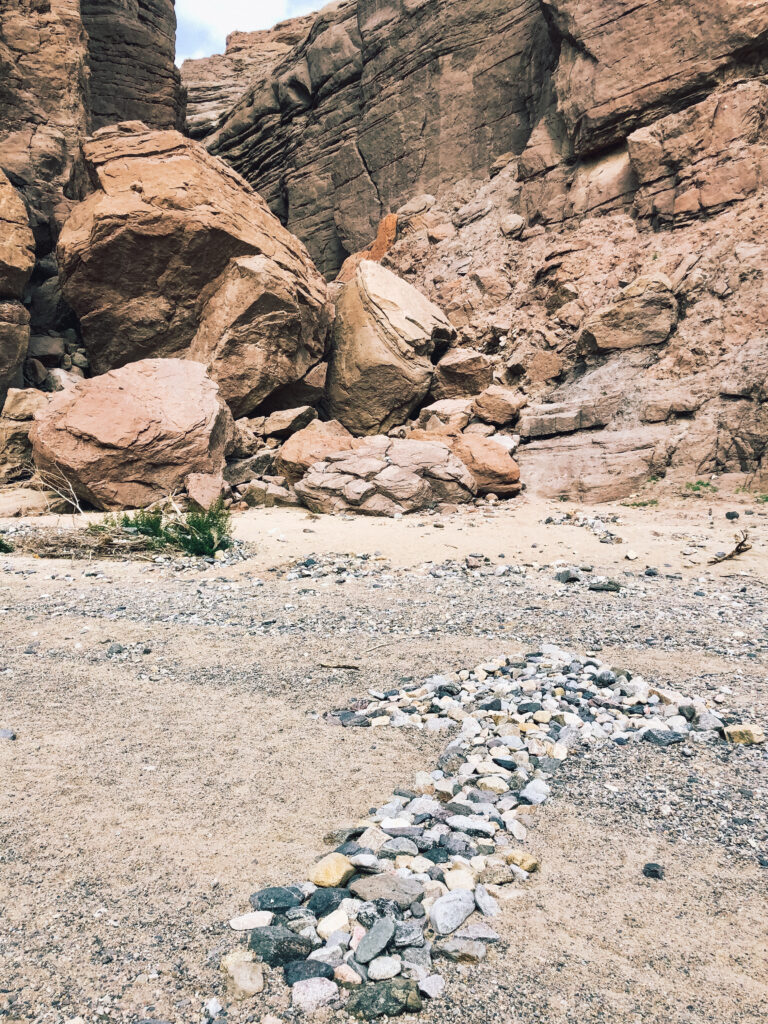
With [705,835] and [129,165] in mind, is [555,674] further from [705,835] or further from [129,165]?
[129,165]

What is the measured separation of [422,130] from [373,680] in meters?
18.7

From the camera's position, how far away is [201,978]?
161 cm

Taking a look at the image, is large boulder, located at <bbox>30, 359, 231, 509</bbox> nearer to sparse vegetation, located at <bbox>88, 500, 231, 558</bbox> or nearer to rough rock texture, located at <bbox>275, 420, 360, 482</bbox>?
rough rock texture, located at <bbox>275, 420, 360, 482</bbox>

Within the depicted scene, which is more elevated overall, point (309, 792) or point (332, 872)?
point (332, 872)

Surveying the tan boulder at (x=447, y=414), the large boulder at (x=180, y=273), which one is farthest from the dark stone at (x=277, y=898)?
the large boulder at (x=180, y=273)

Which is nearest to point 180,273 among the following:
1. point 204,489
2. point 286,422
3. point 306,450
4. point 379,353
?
point 286,422

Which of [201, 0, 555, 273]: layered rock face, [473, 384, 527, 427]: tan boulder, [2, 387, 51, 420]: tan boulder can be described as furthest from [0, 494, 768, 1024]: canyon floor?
[201, 0, 555, 273]: layered rock face

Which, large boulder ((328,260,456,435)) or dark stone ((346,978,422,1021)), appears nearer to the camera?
dark stone ((346,978,422,1021))

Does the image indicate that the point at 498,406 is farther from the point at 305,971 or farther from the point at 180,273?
the point at 305,971

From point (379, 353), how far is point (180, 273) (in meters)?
4.09

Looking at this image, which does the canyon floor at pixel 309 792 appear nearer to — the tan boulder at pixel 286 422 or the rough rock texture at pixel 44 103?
the tan boulder at pixel 286 422

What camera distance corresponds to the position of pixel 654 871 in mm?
2020

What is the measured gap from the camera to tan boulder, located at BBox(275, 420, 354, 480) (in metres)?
10.5

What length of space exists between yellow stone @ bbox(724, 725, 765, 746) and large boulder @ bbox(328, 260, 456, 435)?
34.9 ft
